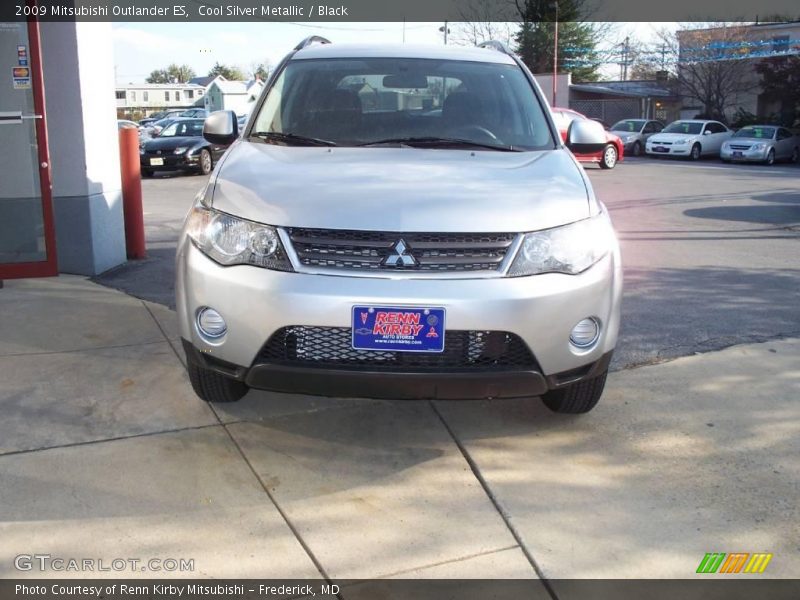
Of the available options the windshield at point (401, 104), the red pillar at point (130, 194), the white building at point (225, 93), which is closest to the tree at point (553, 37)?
the white building at point (225, 93)

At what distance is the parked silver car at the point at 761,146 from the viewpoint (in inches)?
1025

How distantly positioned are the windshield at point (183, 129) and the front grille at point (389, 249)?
17474 mm

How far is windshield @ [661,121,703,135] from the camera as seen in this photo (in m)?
28.1

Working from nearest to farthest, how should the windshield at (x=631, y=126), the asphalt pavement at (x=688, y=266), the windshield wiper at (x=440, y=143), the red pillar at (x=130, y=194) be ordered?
the windshield wiper at (x=440, y=143) < the asphalt pavement at (x=688, y=266) < the red pillar at (x=130, y=194) < the windshield at (x=631, y=126)

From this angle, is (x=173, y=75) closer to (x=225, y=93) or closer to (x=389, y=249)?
(x=225, y=93)

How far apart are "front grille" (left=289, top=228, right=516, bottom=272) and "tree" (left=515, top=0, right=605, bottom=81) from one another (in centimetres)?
4955

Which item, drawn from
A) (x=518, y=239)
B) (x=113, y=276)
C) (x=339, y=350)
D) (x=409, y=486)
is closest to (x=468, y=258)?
(x=518, y=239)

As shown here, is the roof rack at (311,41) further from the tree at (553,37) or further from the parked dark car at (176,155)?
the tree at (553,37)

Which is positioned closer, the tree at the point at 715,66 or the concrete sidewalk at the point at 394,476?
the concrete sidewalk at the point at 394,476

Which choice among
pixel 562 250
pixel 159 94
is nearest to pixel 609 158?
pixel 562 250

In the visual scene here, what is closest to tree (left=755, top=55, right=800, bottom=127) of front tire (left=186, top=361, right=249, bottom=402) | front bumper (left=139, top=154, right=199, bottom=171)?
front bumper (left=139, top=154, right=199, bottom=171)

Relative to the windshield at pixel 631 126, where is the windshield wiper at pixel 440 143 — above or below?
above

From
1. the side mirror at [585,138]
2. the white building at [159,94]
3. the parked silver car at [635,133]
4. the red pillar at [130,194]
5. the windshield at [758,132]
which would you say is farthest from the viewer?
the white building at [159,94]

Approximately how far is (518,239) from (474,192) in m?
0.32
